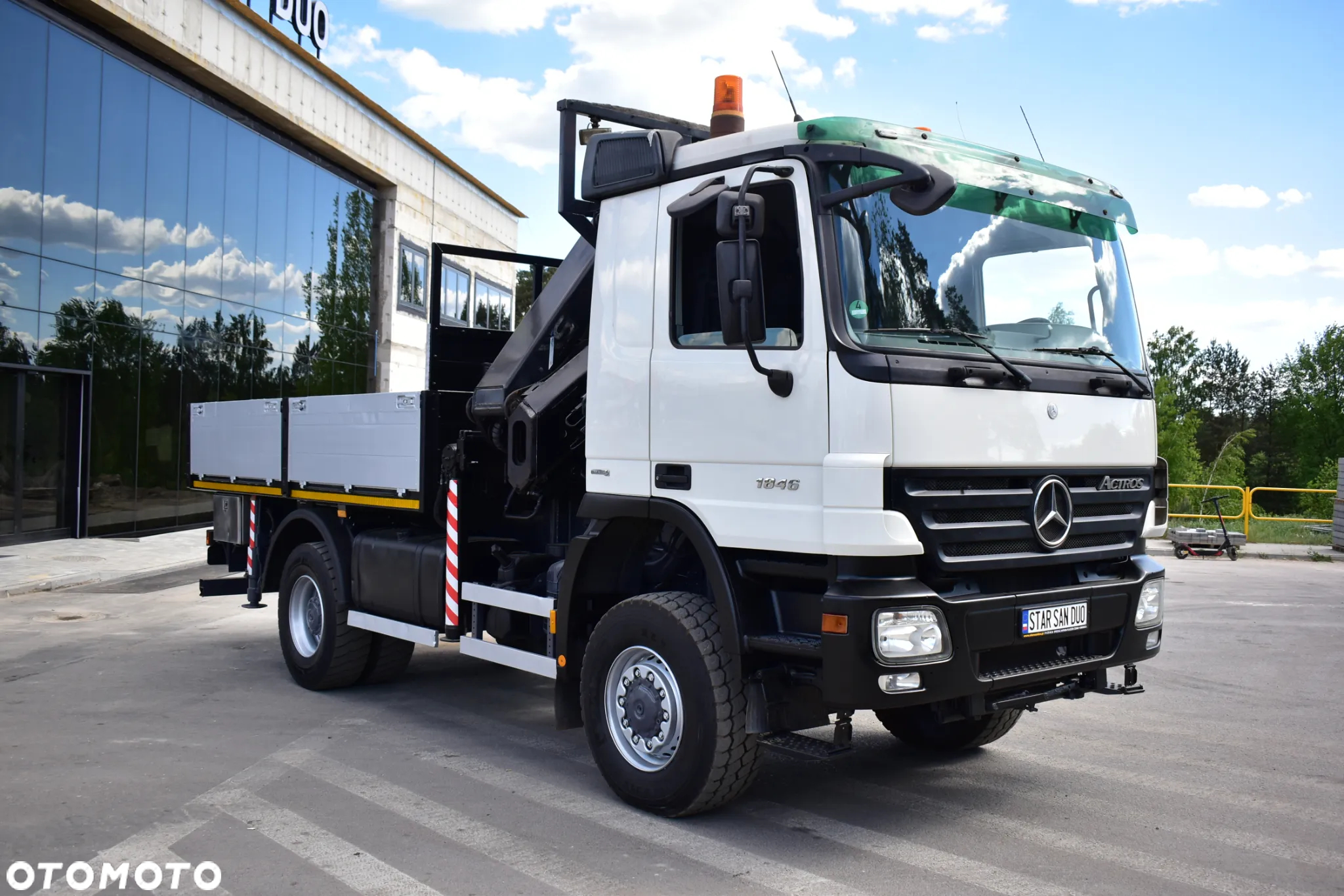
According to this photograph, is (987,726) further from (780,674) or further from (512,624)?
(512,624)

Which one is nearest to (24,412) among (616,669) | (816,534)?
(616,669)

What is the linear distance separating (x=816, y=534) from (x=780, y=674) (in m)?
0.71

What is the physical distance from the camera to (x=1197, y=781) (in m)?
5.75

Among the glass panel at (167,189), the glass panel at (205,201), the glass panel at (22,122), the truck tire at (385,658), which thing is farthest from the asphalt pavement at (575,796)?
the glass panel at (205,201)

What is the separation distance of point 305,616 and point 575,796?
347 cm

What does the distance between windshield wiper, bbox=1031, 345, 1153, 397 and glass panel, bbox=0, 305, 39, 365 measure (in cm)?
1698

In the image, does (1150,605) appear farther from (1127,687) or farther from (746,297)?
(746,297)

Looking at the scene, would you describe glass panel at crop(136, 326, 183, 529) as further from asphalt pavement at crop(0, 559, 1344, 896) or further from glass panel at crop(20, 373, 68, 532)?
asphalt pavement at crop(0, 559, 1344, 896)

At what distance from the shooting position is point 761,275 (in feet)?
14.9

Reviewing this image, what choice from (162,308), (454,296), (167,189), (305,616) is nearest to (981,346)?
(454,296)

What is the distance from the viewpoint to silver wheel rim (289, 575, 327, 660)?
7906 mm

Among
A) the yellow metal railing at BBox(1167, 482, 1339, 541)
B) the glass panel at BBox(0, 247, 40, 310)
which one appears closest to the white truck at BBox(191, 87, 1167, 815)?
the glass panel at BBox(0, 247, 40, 310)

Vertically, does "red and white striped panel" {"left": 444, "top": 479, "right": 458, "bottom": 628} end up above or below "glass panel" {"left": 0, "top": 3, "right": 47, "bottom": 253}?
below

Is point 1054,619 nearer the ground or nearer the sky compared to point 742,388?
nearer the ground
